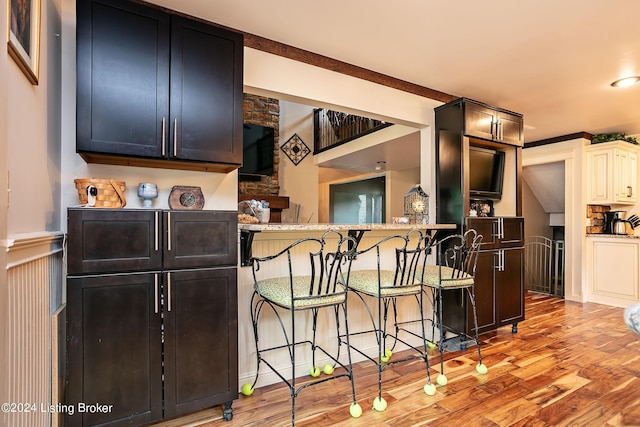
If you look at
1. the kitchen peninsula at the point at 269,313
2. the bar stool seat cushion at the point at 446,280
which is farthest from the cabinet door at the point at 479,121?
the bar stool seat cushion at the point at 446,280

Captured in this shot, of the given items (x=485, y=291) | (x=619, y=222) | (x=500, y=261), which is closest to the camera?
(x=485, y=291)

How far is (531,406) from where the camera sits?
6.90 feet

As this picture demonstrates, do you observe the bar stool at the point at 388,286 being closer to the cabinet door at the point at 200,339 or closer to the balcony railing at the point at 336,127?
the cabinet door at the point at 200,339

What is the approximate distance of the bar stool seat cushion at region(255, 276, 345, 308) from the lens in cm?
187

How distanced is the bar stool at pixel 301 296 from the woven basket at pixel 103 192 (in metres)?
0.79

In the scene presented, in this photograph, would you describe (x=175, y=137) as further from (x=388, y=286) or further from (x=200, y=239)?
(x=388, y=286)

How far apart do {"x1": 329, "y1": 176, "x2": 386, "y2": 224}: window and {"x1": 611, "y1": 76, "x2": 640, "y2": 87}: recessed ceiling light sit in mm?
4791

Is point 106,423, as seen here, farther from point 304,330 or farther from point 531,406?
point 531,406

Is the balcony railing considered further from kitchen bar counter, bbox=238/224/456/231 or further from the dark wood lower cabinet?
the dark wood lower cabinet

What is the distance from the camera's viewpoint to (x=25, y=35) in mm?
1276

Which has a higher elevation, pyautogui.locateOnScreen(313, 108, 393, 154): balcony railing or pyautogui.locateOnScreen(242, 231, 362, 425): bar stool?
pyautogui.locateOnScreen(313, 108, 393, 154): balcony railing

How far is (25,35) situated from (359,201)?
25.1ft

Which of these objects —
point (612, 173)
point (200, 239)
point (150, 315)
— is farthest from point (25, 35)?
point (612, 173)

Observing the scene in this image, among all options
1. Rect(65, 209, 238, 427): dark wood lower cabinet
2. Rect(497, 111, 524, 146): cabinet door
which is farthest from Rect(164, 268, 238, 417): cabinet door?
Rect(497, 111, 524, 146): cabinet door
